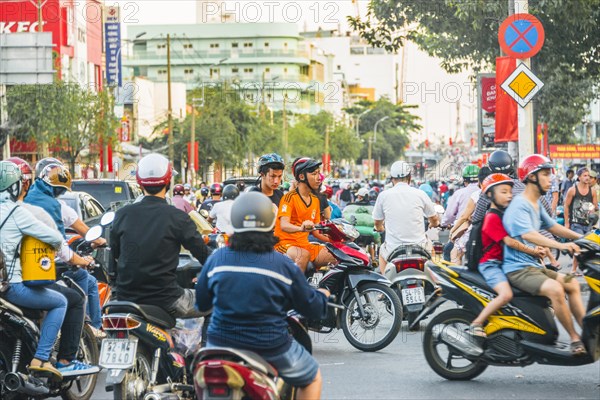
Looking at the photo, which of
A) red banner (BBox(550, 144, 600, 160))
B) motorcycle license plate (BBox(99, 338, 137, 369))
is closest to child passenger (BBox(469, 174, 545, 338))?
motorcycle license plate (BBox(99, 338, 137, 369))

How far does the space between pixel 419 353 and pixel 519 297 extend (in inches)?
87.2

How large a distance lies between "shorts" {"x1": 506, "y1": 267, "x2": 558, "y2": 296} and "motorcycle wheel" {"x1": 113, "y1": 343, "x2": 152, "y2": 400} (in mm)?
2969

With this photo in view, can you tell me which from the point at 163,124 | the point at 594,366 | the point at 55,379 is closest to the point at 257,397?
the point at 55,379

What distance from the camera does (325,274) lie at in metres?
11.3

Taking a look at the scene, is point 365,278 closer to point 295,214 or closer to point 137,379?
point 295,214

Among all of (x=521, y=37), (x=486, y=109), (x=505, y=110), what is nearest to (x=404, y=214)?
(x=521, y=37)

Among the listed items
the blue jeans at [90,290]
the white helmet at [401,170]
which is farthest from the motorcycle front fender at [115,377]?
the white helmet at [401,170]

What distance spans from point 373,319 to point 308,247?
37.6 inches

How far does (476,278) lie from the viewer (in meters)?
9.01

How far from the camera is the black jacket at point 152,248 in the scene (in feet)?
24.1

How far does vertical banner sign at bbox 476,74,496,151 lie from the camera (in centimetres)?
2069

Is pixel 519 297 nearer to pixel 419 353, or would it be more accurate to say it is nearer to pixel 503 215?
pixel 503 215

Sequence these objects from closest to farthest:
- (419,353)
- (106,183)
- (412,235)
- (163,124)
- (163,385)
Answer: (163,385), (419,353), (412,235), (106,183), (163,124)

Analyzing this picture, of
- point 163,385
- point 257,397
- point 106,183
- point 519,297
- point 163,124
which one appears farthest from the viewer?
point 163,124
